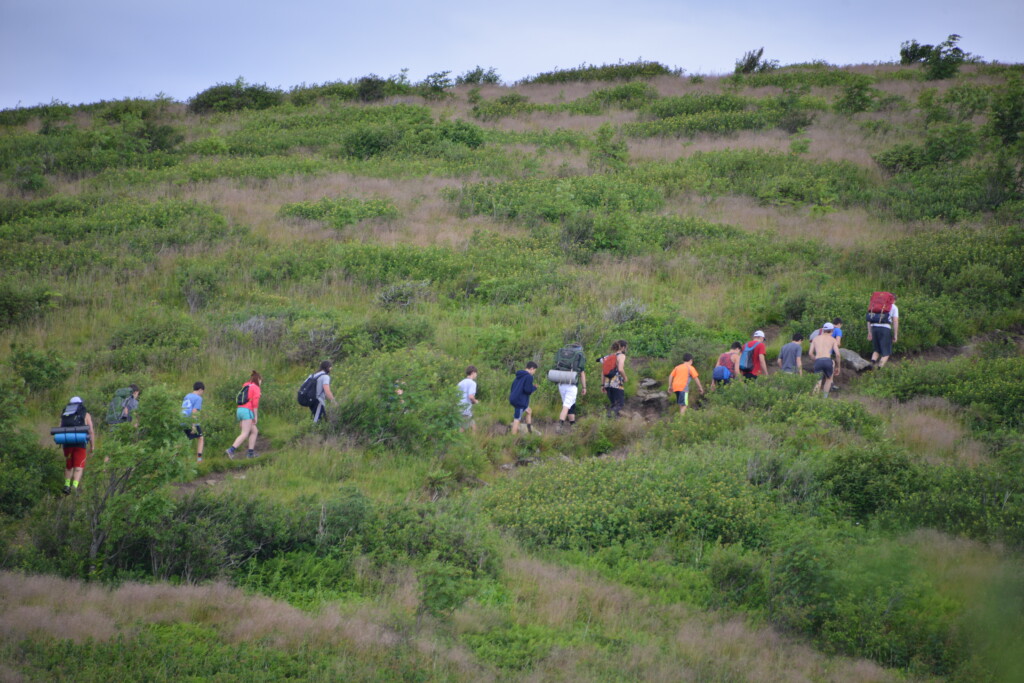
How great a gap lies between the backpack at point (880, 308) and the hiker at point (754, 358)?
248cm

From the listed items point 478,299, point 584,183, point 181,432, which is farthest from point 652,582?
point 584,183

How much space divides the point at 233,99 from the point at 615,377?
30.4m

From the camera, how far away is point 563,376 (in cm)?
1434

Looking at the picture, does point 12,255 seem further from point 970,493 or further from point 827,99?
point 827,99

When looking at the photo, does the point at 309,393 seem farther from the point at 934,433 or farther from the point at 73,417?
the point at 934,433

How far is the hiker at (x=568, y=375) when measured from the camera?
561 inches

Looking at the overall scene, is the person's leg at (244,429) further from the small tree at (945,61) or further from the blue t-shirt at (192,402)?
the small tree at (945,61)

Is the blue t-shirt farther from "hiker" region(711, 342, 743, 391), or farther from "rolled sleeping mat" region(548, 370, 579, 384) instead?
"hiker" region(711, 342, 743, 391)

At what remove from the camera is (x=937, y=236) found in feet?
65.0

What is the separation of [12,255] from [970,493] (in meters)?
19.6

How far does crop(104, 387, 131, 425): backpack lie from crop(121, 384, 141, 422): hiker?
3 cm

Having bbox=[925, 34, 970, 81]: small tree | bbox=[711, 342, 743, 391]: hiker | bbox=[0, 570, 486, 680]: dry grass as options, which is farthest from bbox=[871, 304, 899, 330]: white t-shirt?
bbox=[925, 34, 970, 81]: small tree

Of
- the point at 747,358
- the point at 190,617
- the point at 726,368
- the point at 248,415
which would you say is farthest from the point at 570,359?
the point at 190,617

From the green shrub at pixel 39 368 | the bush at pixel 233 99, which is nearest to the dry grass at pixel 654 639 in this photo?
the green shrub at pixel 39 368
